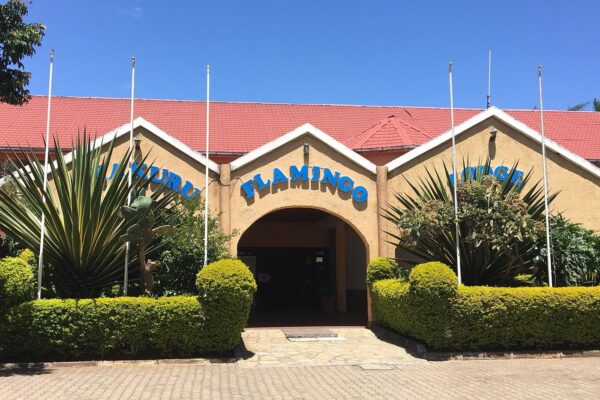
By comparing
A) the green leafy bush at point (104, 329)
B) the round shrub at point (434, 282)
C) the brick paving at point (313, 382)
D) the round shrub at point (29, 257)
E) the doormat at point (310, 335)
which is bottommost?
the brick paving at point (313, 382)

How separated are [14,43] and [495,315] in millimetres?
10271

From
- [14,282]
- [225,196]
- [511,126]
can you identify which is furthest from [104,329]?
[511,126]

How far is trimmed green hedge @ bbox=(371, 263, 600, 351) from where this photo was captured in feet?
36.0

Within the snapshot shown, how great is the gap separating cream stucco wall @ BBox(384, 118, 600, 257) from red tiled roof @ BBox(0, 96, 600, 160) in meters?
2.40

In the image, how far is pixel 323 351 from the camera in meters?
11.8

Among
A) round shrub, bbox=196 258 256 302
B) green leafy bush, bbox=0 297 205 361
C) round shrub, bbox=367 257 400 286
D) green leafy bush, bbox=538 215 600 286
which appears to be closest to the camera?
green leafy bush, bbox=0 297 205 361

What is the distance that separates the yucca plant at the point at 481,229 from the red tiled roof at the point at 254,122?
16.4 feet

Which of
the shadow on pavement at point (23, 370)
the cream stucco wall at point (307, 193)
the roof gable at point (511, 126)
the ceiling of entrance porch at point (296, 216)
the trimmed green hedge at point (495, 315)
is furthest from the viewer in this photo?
the ceiling of entrance porch at point (296, 216)

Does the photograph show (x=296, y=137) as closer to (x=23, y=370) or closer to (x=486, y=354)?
(x=486, y=354)

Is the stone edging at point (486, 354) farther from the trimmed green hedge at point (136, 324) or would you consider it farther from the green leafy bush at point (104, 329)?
the green leafy bush at point (104, 329)

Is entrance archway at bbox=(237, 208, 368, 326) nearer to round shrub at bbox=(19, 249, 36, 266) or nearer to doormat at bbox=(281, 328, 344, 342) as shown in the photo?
doormat at bbox=(281, 328, 344, 342)

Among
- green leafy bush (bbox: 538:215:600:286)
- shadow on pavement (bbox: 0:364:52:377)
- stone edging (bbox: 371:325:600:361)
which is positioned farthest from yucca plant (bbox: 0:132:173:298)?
green leafy bush (bbox: 538:215:600:286)

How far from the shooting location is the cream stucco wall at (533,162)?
49.7ft

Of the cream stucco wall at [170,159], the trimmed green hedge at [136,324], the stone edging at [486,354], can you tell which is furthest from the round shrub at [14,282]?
the stone edging at [486,354]
